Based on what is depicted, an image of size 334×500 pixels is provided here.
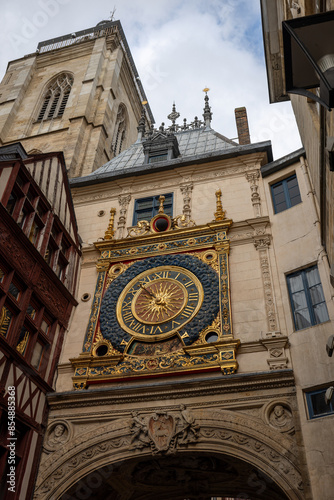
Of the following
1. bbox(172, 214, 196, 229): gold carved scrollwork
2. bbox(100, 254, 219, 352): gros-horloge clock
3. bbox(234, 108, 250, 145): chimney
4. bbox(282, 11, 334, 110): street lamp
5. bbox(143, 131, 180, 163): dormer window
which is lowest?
bbox(282, 11, 334, 110): street lamp

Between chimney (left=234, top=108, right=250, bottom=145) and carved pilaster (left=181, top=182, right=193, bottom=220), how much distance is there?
651 cm

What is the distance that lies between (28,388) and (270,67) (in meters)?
10.8

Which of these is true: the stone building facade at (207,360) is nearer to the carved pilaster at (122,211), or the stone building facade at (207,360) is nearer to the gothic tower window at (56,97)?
the carved pilaster at (122,211)

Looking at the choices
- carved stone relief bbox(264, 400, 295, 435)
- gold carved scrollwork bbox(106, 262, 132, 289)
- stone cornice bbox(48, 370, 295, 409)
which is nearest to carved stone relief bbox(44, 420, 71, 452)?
stone cornice bbox(48, 370, 295, 409)

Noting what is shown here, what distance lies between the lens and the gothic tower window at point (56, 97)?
109ft

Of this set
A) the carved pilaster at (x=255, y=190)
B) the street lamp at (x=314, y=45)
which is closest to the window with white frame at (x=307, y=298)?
the carved pilaster at (x=255, y=190)

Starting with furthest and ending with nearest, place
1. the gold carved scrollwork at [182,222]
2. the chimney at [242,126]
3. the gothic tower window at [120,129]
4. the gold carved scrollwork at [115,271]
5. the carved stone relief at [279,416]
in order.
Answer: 1. the gothic tower window at [120,129]
2. the chimney at [242,126]
3. the gold carved scrollwork at [182,222]
4. the gold carved scrollwork at [115,271]
5. the carved stone relief at [279,416]

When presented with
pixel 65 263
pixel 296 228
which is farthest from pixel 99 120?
pixel 296 228

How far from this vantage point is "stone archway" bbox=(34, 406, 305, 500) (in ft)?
31.3

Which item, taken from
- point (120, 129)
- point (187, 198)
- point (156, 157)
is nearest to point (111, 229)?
point (187, 198)

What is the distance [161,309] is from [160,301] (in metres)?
0.23

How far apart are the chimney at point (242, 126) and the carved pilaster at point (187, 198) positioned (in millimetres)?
6509

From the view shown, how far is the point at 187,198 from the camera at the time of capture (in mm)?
15484

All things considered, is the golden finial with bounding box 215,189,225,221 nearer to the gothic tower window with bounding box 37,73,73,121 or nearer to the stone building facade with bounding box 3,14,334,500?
the stone building facade with bounding box 3,14,334,500
